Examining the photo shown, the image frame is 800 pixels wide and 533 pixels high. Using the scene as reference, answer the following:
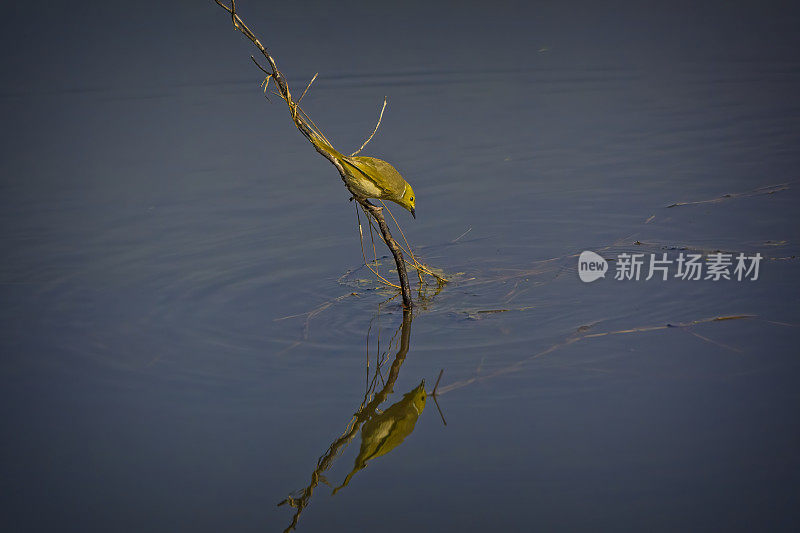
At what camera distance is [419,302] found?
4145 millimetres

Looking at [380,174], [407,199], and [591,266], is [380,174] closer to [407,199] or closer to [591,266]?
[407,199]

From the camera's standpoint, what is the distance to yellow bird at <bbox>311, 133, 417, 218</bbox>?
337 cm

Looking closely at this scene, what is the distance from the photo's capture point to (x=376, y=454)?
300cm

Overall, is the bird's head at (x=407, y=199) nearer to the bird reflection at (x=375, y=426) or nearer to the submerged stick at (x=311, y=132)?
the submerged stick at (x=311, y=132)

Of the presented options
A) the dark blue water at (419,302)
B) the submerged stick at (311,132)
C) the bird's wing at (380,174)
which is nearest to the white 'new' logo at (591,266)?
the dark blue water at (419,302)

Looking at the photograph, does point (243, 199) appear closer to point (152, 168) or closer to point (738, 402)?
point (152, 168)

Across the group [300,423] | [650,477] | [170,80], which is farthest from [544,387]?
[170,80]

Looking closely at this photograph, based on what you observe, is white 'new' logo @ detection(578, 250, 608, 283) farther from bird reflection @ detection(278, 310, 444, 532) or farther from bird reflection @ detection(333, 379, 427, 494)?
bird reflection @ detection(333, 379, 427, 494)

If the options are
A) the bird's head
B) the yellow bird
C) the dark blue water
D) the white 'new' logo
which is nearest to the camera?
the dark blue water

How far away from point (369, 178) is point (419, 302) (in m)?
0.92

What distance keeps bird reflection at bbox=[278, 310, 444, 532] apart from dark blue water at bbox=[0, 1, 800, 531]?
0.05 ft

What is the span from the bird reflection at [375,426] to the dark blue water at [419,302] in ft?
0.05

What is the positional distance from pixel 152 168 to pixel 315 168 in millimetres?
1171

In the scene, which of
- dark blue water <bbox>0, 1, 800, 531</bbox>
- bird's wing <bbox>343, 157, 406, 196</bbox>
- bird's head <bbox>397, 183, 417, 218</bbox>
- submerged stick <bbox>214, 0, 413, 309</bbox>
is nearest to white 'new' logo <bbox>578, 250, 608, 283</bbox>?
dark blue water <bbox>0, 1, 800, 531</bbox>
